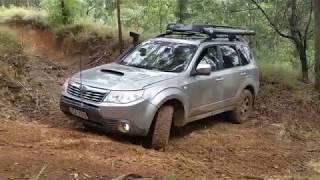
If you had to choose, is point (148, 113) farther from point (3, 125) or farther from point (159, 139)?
point (3, 125)

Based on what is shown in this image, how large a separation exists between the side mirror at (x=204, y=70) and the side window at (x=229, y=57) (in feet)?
3.97

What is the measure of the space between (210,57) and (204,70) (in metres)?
0.88

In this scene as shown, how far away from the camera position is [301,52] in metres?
14.2

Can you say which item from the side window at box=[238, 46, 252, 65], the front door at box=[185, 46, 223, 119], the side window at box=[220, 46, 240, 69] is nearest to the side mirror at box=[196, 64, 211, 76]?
the front door at box=[185, 46, 223, 119]

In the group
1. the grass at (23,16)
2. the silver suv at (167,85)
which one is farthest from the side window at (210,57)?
the grass at (23,16)

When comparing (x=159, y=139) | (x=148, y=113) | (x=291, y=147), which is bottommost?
(x=291, y=147)

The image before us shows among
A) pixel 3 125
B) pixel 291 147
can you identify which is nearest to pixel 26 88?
pixel 3 125

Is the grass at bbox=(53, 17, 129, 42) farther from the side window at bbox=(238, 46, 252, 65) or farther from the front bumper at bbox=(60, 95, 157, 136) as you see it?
the front bumper at bbox=(60, 95, 157, 136)

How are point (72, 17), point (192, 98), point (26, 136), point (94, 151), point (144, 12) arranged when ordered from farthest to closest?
point (144, 12)
point (72, 17)
point (192, 98)
point (26, 136)
point (94, 151)

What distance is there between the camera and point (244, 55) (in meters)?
10.5

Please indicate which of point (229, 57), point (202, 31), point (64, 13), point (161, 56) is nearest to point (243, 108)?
point (229, 57)

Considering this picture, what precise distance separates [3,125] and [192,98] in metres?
3.15

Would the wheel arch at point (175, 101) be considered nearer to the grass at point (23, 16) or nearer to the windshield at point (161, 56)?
the windshield at point (161, 56)

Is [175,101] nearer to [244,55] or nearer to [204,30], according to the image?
[204,30]
